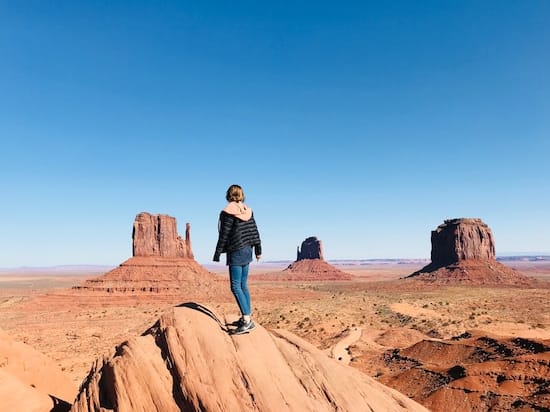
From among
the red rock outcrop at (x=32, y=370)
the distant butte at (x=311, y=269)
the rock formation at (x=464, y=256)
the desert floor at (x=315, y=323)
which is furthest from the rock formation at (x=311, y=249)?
the red rock outcrop at (x=32, y=370)

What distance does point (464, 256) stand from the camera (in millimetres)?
106688

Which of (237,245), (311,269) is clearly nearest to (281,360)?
(237,245)

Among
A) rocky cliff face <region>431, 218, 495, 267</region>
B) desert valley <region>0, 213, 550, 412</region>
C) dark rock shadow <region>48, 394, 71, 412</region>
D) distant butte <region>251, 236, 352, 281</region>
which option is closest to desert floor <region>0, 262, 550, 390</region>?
desert valley <region>0, 213, 550, 412</region>

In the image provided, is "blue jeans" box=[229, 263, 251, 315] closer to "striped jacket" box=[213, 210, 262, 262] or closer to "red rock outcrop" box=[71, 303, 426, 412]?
"striped jacket" box=[213, 210, 262, 262]

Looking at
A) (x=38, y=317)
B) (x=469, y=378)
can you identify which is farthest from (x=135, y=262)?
(x=469, y=378)

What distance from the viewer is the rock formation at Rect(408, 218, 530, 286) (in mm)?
96750

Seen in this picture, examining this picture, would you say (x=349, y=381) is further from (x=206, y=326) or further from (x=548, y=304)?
(x=548, y=304)

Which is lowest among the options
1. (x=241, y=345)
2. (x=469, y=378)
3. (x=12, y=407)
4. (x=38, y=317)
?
(x=38, y=317)

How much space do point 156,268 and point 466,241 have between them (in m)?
84.7

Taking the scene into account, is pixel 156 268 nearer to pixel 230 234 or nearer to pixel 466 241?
pixel 230 234

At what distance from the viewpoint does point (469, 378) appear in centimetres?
1403

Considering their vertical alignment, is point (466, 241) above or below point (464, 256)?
above

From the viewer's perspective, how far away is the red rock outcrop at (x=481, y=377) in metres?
12.5

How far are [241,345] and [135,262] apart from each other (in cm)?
7909
